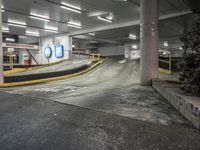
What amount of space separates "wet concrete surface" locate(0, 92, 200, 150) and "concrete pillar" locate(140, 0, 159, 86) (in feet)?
12.7

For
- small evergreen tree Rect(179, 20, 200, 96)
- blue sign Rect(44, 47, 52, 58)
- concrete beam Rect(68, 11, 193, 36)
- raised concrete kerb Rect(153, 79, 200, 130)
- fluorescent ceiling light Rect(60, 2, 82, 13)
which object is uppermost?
fluorescent ceiling light Rect(60, 2, 82, 13)

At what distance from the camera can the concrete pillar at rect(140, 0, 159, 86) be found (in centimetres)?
682

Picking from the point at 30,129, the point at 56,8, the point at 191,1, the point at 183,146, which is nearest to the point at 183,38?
the point at 183,146

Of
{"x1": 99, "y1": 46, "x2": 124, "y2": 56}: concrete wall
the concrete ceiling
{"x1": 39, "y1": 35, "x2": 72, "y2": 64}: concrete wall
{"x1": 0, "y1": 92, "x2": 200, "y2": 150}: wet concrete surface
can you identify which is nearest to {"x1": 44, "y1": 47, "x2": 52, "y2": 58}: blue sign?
{"x1": 39, "y1": 35, "x2": 72, "y2": 64}: concrete wall

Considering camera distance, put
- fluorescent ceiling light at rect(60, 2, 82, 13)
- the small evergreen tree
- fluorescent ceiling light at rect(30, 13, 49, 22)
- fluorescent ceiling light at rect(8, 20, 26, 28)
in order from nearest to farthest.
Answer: the small evergreen tree → fluorescent ceiling light at rect(60, 2, 82, 13) → fluorescent ceiling light at rect(30, 13, 49, 22) → fluorescent ceiling light at rect(8, 20, 26, 28)

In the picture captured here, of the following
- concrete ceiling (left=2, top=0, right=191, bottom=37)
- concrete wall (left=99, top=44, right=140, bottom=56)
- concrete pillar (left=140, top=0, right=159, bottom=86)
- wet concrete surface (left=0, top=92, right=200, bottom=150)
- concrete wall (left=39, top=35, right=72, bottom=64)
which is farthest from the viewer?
concrete wall (left=99, top=44, right=140, bottom=56)

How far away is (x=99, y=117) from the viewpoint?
338 centimetres

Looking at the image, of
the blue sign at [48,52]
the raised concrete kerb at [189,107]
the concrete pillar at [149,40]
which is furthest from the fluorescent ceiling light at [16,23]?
the raised concrete kerb at [189,107]

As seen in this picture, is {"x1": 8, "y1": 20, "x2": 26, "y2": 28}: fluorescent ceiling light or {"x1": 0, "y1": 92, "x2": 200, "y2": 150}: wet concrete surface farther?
{"x1": 8, "y1": 20, "x2": 26, "y2": 28}: fluorescent ceiling light

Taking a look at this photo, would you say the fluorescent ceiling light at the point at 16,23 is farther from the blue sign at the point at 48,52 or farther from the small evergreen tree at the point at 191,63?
the small evergreen tree at the point at 191,63

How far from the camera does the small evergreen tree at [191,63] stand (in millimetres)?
3838

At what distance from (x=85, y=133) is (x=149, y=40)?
502 centimetres

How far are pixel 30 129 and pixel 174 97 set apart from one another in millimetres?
2722

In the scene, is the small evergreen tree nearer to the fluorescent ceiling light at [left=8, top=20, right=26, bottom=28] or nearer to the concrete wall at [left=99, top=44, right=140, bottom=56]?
the fluorescent ceiling light at [left=8, top=20, right=26, bottom=28]
